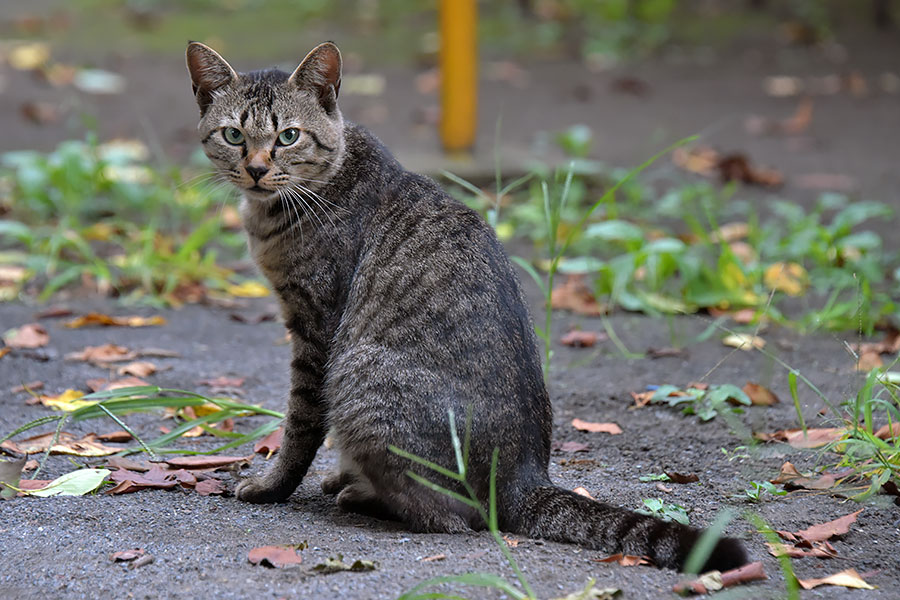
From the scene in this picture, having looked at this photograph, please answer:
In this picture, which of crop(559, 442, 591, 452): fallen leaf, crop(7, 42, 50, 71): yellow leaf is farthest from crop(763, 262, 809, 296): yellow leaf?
crop(7, 42, 50, 71): yellow leaf

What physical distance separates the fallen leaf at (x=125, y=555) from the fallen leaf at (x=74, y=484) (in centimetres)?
46

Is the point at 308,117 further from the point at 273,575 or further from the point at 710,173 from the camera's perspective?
the point at 710,173

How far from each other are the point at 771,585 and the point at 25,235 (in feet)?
13.0

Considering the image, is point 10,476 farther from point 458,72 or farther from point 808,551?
point 458,72

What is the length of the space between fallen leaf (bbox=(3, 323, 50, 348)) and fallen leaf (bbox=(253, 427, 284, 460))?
4.16 feet

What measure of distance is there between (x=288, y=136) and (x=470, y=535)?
4.32 feet

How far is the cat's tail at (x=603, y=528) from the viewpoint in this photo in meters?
2.35

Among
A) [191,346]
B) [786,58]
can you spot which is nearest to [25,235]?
[191,346]

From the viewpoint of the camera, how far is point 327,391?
2852 mm

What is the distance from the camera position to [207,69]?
3.13m

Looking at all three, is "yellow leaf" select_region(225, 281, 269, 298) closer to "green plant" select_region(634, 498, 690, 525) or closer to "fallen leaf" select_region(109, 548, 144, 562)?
"fallen leaf" select_region(109, 548, 144, 562)

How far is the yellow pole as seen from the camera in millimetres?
6074

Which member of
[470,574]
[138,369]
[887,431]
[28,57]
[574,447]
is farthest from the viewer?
[28,57]

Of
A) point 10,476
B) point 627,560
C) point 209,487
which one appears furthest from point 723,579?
point 10,476
